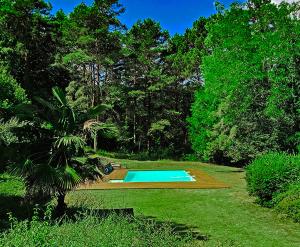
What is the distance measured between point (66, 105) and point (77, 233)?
15.9 ft

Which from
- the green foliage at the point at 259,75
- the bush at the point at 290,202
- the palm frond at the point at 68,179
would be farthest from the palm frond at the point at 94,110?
the green foliage at the point at 259,75

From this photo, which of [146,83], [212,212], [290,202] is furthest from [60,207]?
[146,83]

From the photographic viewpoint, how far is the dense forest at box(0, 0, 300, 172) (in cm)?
1003

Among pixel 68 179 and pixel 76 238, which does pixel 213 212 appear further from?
pixel 76 238

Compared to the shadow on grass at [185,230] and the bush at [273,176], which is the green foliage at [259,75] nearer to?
the bush at [273,176]

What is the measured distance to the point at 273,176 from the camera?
13.0 meters

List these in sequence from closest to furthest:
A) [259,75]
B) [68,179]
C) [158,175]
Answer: [68,179] → [259,75] → [158,175]

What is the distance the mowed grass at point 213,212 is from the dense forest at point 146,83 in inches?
102

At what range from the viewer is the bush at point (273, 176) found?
13.0 metres

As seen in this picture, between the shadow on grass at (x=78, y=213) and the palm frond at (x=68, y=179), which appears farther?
the shadow on grass at (x=78, y=213)

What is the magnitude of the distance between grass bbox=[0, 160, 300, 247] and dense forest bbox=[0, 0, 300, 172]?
246 centimetres

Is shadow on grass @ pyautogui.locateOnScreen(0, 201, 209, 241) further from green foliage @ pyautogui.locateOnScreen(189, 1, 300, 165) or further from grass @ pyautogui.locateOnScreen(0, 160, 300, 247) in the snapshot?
green foliage @ pyautogui.locateOnScreen(189, 1, 300, 165)

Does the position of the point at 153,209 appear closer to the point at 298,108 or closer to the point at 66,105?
the point at 66,105

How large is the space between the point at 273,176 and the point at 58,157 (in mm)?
7223
